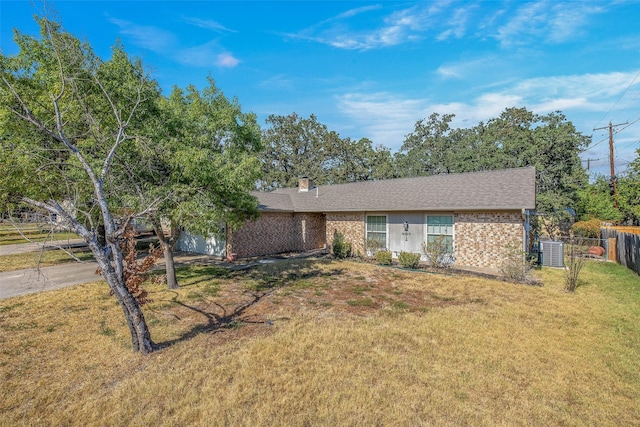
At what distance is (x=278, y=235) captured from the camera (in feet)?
57.3

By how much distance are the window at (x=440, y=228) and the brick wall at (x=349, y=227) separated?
11.4 feet

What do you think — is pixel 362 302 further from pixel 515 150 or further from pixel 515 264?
pixel 515 150

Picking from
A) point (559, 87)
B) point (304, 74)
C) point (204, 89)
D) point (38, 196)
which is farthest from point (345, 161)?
point (38, 196)

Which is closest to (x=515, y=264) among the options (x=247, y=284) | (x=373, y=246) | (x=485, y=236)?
(x=485, y=236)

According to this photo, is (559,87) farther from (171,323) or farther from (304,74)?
(171,323)

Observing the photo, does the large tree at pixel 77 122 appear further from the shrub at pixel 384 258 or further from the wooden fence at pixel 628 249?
the wooden fence at pixel 628 249

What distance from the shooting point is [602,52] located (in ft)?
41.7

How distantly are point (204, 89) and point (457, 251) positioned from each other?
1180 centimetres

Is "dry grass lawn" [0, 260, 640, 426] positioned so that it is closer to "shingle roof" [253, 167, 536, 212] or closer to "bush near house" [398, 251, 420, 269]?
"bush near house" [398, 251, 420, 269]

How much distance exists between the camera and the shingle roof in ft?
40.2

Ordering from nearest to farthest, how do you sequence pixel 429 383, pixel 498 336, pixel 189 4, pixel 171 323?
pixel 429 383 → pixel 498 336 → pixel 171 323 → pixel 189 4

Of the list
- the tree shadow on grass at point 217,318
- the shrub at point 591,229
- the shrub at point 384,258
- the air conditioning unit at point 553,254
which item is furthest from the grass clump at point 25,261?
the shrub at point 591,229

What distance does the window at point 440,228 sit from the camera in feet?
43.8

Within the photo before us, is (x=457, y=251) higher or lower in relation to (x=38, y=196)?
lower
